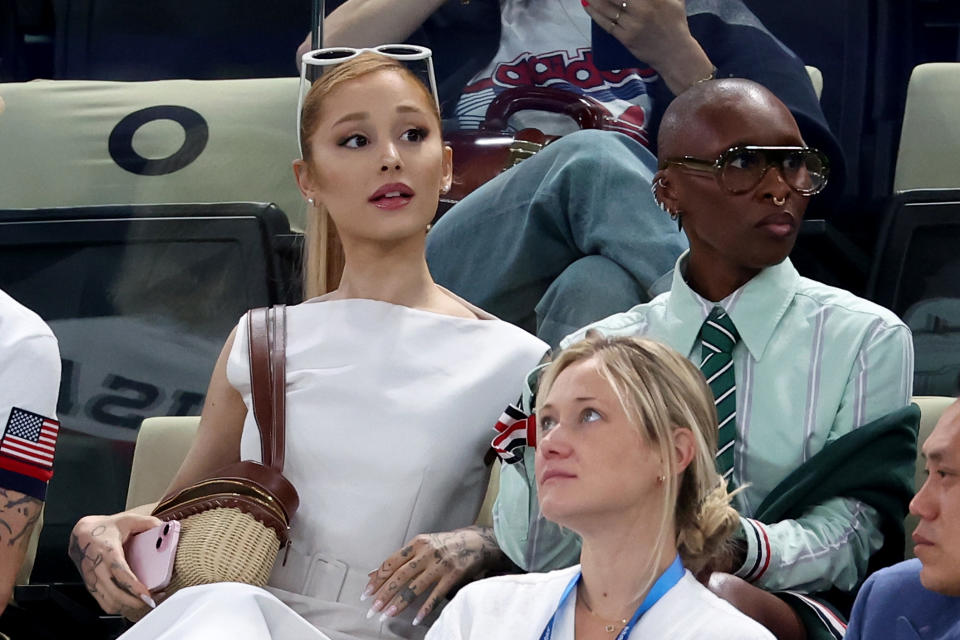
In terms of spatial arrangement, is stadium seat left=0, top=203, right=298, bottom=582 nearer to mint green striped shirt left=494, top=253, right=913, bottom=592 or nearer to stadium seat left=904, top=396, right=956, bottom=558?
mint green striped shirt left=494, top=253, right=913, bottom=592

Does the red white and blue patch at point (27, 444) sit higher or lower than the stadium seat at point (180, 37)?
lower

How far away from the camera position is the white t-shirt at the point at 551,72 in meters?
2.54

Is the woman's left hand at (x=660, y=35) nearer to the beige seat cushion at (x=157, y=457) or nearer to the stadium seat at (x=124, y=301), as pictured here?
the stadium seat at (x=124, y=301)

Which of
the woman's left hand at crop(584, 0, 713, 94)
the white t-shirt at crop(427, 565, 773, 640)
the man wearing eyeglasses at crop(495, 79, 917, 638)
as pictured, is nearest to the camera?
the white t-shirt at crop(427, 565, 773, 640)

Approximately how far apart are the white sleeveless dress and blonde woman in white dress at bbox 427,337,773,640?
1.02ft

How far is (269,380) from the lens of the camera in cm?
194

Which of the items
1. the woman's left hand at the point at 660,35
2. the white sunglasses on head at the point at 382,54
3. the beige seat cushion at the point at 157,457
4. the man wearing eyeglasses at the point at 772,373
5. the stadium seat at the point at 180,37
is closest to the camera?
the man wearing eyeglasses at the point at 772,373

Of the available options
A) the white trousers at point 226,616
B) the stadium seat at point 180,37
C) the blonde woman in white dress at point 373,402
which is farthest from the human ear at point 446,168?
the stadium seat at point 180,37

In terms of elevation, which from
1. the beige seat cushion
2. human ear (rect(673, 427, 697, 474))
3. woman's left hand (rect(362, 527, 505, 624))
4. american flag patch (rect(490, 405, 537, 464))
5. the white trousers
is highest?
human ear (rect(673, 427, 697, 474))

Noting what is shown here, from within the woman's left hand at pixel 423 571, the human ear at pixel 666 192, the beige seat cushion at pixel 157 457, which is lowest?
the beige seat cushion at pixel 157 457

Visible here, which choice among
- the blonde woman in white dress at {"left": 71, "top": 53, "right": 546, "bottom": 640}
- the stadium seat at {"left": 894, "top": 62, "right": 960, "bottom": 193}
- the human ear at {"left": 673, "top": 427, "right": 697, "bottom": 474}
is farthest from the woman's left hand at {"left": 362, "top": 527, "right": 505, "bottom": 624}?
the stadium seat at {"left": 894, "top": 62, "right": 960, "bottom": 193}

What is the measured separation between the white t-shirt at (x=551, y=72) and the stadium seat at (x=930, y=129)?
1.49ft

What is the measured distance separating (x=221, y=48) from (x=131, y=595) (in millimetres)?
1601

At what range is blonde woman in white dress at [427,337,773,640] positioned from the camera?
1499 millimetres
